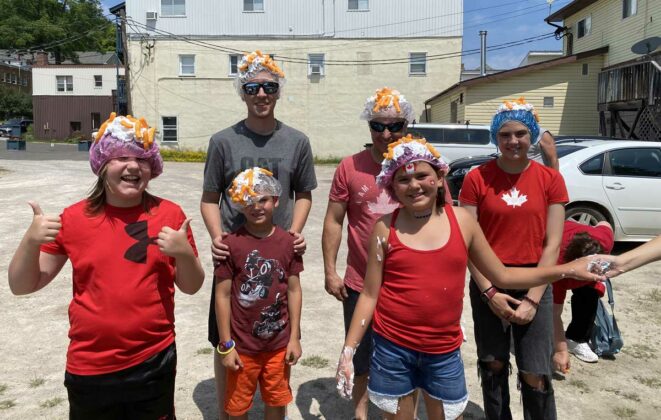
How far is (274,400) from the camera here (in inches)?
114

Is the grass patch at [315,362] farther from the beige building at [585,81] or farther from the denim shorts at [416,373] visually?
the beige building at [585,81]

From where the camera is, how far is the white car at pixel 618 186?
25.1ft

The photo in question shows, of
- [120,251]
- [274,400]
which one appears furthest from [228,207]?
[274,400]

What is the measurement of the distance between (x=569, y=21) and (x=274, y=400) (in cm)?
2603

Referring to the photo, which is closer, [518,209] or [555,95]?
[518,209]

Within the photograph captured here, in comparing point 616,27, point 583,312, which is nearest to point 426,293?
point 583,312

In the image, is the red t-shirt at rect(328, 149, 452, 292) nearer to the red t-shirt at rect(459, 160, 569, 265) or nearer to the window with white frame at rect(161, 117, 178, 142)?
the red t-shirt at rect(459, 160, 569, 265)

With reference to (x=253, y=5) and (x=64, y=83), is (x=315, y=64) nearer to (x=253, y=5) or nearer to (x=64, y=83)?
(x=253, y=5)

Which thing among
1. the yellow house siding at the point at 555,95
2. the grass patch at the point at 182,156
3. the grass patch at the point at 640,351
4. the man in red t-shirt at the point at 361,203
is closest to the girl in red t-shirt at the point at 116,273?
the man in red t-shirt at the point at 361,203

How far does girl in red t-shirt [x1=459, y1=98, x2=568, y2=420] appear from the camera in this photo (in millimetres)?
2816

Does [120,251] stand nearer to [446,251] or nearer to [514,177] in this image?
[446,251]

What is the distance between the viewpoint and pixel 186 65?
2961 centimetres

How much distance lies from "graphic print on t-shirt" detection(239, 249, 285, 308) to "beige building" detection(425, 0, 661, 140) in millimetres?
17216

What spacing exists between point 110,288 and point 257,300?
0.77 metres
